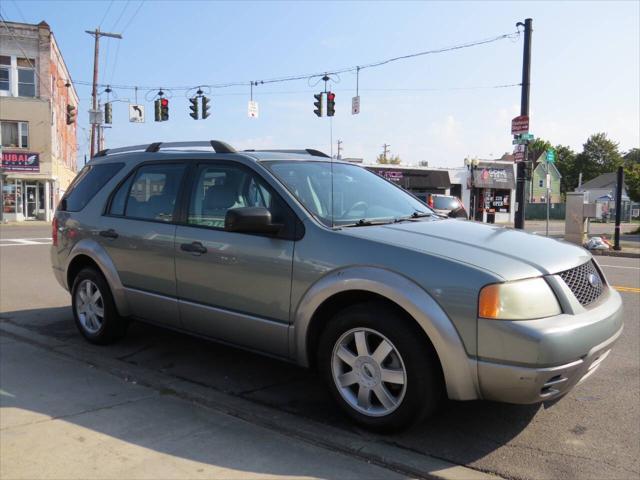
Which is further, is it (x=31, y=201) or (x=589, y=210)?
(x=31, y=201)

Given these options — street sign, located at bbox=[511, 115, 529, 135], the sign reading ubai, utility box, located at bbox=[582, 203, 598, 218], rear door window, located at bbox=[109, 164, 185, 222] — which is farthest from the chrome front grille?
the sign reading ubai

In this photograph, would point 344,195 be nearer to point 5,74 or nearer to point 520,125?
point 520,125

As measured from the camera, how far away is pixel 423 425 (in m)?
3.77

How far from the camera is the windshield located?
4152 millimetres

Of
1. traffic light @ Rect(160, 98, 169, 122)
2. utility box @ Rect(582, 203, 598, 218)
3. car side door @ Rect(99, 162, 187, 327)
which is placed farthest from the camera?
traffic light @ Rect(160, 98, 169, 122)

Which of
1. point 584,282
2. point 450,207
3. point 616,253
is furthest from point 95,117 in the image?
point 584,282

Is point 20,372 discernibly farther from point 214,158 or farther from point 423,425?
point 423,425

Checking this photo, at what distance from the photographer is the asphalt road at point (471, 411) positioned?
335 centimetres

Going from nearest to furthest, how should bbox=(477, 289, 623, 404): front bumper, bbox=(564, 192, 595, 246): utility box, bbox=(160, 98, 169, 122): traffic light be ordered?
bbox=(477, 289, 623, 404): front bumper
bbox=(564, 192, 595, 246): utility box
bbox=(160, 98, 169, 122): traffic light

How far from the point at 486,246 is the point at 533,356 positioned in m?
0.78

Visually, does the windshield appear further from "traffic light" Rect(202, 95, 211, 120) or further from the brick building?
the brick building

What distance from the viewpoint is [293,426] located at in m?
3.73

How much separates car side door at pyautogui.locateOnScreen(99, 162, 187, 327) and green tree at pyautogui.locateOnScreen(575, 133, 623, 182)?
111 meters

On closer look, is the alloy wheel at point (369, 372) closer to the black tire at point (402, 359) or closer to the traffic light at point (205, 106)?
the black tire at point (402, 359)
